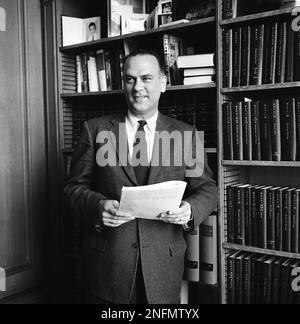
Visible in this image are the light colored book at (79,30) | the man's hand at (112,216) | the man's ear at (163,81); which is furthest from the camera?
the light colored book at (79,30)

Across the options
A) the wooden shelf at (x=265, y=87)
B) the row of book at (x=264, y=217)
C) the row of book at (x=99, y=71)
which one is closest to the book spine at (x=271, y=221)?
the row of book at (x=264, y=217)

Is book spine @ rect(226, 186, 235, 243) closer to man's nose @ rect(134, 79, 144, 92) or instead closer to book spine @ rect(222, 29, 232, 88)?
book spine @ rect(222, 29, 232, 88)

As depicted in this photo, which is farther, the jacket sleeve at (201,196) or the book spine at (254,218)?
the book spine at (254,218)

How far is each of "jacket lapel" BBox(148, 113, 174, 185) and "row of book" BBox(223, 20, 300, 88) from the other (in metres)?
0.34

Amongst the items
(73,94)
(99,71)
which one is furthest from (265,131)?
(73,94)

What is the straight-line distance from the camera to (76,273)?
273 centimetres

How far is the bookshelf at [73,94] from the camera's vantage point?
240 centimetres

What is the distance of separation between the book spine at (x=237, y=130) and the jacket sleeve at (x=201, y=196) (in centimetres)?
16

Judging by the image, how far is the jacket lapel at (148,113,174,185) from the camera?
75.4 inches

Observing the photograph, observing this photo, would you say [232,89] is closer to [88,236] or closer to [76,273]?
[88,236]

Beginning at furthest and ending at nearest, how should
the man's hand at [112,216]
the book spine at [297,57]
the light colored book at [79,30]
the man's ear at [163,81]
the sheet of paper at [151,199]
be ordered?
the light colored book at [79,30] < the man's ear at [163,81] < the book spine at [297,57] < the man's hand at [112,216] < the sheet of paper at [151,199]

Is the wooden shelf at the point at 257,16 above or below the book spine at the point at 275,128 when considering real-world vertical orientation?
above

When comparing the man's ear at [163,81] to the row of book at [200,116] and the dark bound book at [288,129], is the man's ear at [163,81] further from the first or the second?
the dark bound book at [288,129]

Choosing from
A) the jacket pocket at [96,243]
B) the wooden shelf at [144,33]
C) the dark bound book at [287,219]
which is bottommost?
the jacket pocket at [96,243]
